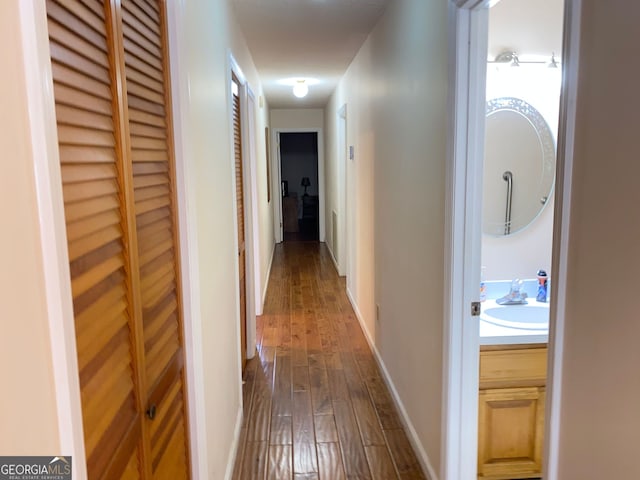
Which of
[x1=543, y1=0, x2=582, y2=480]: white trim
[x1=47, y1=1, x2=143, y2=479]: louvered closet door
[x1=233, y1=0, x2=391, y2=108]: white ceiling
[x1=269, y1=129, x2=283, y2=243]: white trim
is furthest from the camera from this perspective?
[x1=269, y1=129, x2=283, y2=243]: white trim

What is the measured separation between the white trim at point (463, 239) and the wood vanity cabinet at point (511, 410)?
0.17 metres

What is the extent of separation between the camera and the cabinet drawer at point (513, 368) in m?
2.07

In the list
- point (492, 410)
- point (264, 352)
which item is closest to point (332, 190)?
point (264, 352)

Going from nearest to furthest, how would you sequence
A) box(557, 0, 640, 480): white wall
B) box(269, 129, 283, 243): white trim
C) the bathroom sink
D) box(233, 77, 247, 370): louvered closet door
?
box(557, 0, 640, 480): white wall, the bathroom sink, box(233, 77, 247, 370): louvered closet door, box(269, 129, 283, 243): white trim

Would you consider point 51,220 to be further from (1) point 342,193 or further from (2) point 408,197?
(1) point 342,193

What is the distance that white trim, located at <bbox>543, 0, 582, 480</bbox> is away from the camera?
104cm

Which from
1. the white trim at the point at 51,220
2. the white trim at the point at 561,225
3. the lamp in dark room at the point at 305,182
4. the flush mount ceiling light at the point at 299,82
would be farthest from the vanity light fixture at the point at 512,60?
the lamp in dark room at the point at 305,182

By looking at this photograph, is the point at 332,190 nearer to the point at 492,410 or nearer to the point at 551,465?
the point at 492,410

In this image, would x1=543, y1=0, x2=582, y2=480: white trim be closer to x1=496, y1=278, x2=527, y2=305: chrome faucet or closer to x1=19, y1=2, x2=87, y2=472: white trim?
x1=19, y1=2, x2=87, y2=472: white trim

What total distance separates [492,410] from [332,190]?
5596 mm

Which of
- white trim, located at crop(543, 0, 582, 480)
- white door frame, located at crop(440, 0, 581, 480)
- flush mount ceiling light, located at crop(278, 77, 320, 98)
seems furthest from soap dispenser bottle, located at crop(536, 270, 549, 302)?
flush mount ceiling light, located at crop(278, 77, 320, 98)

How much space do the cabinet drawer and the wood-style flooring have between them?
24.8 inches

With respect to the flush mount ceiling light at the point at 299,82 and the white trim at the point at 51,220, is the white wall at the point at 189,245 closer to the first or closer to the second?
the white trim at the point at 51,220

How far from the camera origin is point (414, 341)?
2.52 meters
